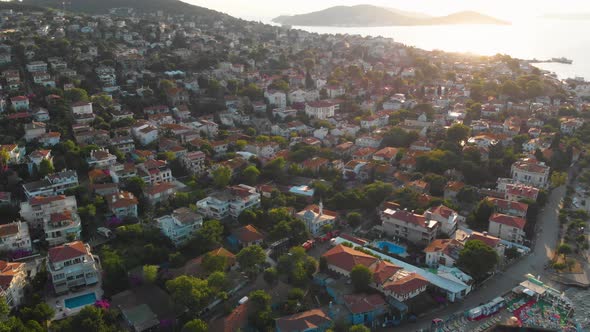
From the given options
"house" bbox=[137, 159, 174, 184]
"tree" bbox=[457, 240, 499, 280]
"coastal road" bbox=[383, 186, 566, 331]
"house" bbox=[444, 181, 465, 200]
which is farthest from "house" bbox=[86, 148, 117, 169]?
"tree" bbox=[457, 240, 499, 280]

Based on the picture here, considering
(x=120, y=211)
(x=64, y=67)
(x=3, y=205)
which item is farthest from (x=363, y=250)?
(x=64, y=67)

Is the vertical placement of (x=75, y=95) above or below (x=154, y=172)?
above

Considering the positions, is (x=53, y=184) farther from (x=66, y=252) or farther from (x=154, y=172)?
(x=66, y=252)

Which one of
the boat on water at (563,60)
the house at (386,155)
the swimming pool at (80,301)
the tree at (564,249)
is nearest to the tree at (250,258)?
the swimming pool at (80,301)

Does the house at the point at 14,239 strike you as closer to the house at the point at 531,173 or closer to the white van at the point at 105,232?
the white van at the point at 105,232

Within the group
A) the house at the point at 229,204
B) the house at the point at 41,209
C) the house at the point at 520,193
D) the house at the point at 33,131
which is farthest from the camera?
the house at the point at 33,131

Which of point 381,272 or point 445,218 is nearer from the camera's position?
point 381,272

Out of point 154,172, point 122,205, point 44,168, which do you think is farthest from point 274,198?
point 44,168
